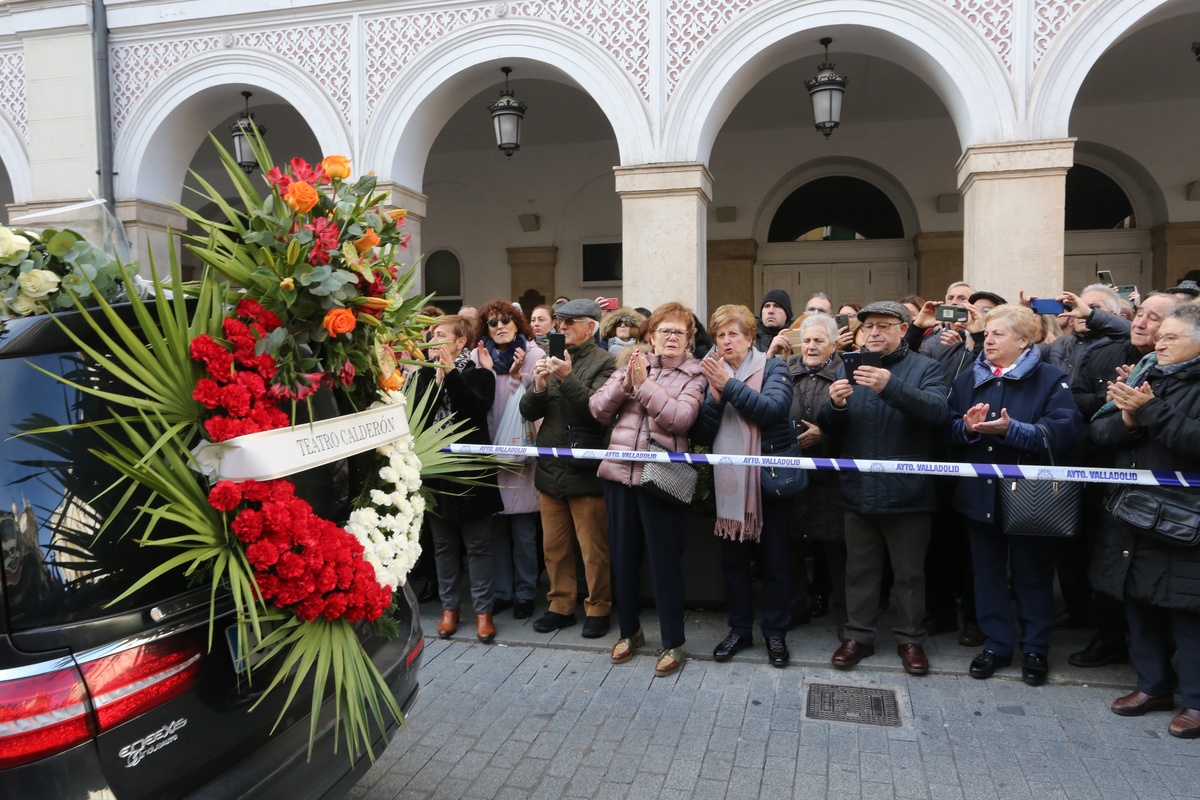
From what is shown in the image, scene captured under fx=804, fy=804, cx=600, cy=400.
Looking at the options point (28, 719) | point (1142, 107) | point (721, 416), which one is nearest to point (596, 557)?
point (721, 416)

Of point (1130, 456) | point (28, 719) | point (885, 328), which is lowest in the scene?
point (28, 719)

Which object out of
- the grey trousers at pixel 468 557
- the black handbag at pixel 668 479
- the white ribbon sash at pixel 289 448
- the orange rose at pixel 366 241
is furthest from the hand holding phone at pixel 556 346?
the orange rose at pixel 366 241

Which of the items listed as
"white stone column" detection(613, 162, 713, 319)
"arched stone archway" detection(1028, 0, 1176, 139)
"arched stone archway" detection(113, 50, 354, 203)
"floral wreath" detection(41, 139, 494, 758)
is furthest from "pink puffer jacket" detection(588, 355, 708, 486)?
"arched stone archway" detection(113, 50, 354, 203)

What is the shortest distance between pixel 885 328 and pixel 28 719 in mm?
3962

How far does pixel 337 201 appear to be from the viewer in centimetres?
257

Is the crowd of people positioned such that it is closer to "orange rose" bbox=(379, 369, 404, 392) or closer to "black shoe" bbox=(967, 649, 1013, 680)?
"black shoe" bbox=(967, 649, 1013, 680)

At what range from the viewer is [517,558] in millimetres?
5402

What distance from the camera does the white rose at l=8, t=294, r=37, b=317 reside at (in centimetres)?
229

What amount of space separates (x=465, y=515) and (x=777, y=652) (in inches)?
80.0

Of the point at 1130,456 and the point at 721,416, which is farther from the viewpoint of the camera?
the point at 721,416

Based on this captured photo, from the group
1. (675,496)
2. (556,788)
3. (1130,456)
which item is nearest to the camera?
(556,788)

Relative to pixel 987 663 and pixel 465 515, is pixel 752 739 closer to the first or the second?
pixel 987 663

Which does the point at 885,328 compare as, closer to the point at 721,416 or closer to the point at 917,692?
the point at 721,416

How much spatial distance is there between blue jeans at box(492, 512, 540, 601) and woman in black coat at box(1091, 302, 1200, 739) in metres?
3.23
